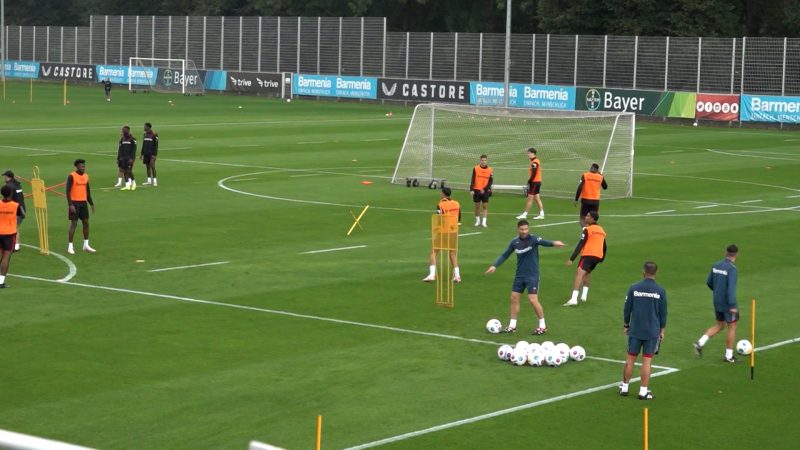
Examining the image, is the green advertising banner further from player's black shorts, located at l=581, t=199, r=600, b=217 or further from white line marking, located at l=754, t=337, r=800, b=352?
white line marking, located at l=754, t=337, r=800, b=352

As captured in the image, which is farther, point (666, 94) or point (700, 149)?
point (666, 94)

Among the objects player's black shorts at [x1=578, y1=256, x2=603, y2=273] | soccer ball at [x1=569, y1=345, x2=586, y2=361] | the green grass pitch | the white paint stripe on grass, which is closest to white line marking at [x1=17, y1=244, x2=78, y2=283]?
the green grass pitch

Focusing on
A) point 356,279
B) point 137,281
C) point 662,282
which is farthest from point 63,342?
point 662,282

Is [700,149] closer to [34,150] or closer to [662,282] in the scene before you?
[34,150]

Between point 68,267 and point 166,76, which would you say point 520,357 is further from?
point 166,76

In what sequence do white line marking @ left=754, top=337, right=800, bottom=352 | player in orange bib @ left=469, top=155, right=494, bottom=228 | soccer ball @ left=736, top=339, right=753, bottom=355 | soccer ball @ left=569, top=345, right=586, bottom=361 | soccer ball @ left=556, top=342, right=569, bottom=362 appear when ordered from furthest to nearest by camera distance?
1. player in orange bib @ left=469, top=155, right=494, bottom=228
2. white line marking @ left=754, top=337, right=800, bottom=352
3. soccer ball @ left=736, top=339, right=753, bottom=355
4. soccer ball @ left=569, top=345, right=586, bottom=361
5. soccer ball @ left=556, top=342, right=569, bottom=362

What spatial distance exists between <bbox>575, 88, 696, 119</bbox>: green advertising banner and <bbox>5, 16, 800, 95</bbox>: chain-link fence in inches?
60.2

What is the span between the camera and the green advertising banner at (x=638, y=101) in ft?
231

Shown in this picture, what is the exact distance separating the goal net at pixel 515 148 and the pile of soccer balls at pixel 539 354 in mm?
21183

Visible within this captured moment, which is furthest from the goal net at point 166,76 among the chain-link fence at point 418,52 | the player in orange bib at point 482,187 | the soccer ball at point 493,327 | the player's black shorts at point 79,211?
the soccer ball at point 493,327

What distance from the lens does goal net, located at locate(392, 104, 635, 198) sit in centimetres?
4225

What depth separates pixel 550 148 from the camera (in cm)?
4719

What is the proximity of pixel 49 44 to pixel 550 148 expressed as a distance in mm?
68775

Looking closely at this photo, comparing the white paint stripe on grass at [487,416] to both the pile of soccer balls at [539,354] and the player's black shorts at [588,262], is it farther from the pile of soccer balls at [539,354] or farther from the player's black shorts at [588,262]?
the player's black shorts at [588,262]
